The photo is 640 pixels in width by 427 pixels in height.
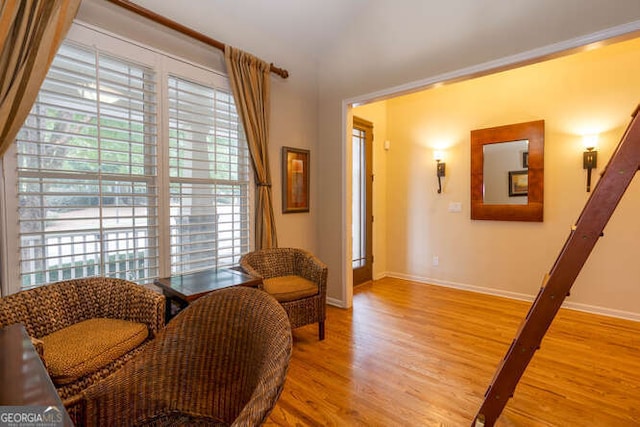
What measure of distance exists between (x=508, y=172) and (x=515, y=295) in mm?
1524

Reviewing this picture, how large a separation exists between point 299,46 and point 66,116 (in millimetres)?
2451

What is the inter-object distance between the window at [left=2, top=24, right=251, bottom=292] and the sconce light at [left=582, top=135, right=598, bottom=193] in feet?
11.8

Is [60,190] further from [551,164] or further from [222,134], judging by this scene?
[551,164]

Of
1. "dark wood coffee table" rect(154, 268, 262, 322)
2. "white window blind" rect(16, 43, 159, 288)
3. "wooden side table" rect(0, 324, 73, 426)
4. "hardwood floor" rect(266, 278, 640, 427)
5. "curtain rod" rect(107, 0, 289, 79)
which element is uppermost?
"curtain rod" rect(107, 0, 289, 79)

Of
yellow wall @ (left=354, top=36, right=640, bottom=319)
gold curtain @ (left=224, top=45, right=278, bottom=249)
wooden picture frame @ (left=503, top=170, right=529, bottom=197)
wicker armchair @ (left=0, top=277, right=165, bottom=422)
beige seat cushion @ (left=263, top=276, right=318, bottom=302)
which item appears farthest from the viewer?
wooden picture frame @ (left=503, top=170, right=529, bottom=197)

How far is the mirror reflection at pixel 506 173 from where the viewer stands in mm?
3652

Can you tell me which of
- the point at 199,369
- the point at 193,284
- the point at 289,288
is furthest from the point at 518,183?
the point at 199,369

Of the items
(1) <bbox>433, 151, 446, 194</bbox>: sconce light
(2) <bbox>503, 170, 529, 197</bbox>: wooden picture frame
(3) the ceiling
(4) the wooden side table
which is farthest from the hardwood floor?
(3) the ceiling

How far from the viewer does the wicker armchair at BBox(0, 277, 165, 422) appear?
60.1 inches

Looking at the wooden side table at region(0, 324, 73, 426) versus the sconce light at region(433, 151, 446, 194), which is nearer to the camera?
the wooden side table at region(0, 324, 73, 426)

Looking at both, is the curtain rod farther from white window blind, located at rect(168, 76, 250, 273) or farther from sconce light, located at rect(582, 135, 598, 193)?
sconce light, located at rect(582, 135, 598, 193)

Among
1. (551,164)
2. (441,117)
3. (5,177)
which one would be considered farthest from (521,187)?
(5,177)

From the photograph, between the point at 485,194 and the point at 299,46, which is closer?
the point at 299,46

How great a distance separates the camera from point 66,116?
6.37 ft
